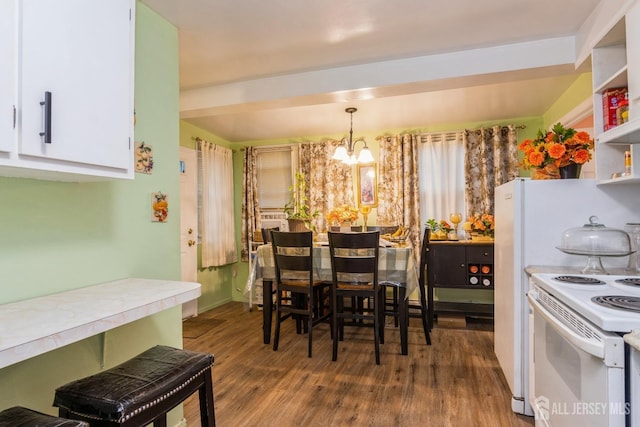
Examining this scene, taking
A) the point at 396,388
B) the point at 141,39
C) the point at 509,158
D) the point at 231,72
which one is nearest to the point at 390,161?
the point at 509,158

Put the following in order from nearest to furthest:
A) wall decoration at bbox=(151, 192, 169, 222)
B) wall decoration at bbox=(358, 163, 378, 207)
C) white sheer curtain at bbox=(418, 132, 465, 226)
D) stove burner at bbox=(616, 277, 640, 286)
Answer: stove burner at bbox=(616, 277, 640, 286)
wall decoration at bbox=(151, 192, 169, 222)
white sheer curtain at bbox=(418, 132, 465, 226)
wall decoration at bbox=(358, 163, 378, 207)

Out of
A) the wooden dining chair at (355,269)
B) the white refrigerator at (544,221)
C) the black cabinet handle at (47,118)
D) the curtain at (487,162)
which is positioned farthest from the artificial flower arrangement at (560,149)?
the black cabinet handle at (47,118)

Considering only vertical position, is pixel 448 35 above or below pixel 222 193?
above

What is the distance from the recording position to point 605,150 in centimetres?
195

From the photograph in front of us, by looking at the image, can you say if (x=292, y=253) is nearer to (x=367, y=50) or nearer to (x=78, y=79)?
(x=367, y=50)

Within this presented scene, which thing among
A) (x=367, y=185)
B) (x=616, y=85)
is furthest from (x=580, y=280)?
(x=367, y=185)

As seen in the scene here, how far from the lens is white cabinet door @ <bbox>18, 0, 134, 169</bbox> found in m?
1.04

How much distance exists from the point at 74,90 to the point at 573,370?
79.5 inches

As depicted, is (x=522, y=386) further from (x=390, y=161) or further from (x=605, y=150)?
(x=390, y=161)

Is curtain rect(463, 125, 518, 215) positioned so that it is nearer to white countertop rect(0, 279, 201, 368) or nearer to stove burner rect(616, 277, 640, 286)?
stove burner rect(616, 277, 640, 286)

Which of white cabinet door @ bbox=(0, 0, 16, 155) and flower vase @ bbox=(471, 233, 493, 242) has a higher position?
white cabinet door @ bbox=(0, 0, 16, 155)

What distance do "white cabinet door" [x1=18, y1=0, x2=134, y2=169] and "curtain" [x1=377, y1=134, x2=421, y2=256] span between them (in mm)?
3549

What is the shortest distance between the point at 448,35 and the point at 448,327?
287 cm

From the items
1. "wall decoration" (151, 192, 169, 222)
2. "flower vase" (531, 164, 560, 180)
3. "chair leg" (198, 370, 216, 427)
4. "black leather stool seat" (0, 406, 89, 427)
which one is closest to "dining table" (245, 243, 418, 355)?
"flower vase" (531, 164, 560, 180)
